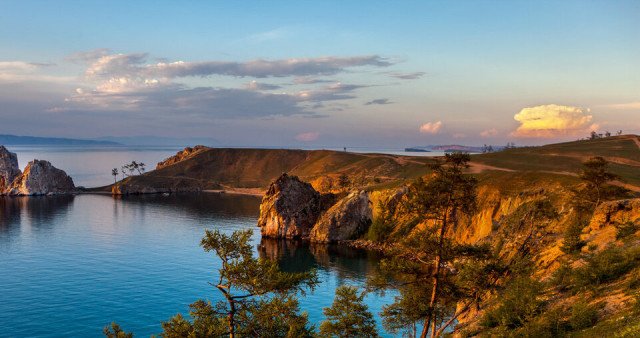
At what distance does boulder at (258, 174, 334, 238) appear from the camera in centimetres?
12019

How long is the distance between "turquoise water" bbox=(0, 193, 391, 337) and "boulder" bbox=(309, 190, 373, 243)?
808 centimetres

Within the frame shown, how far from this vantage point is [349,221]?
371 feet

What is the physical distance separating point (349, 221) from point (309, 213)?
16.6 meters

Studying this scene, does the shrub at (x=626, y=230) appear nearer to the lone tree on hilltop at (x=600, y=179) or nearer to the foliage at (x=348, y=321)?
the foliage at (x=348, y=321)

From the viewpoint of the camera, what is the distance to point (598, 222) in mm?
37844

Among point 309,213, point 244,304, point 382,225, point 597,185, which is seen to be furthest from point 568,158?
point 244,304

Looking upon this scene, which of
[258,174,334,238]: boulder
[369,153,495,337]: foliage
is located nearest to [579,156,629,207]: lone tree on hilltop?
[369,153,495,337]: foliage

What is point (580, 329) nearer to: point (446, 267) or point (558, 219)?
point (558, 219)

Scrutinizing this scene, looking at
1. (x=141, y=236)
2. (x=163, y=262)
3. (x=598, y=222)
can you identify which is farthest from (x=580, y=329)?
(x=141, y=236)

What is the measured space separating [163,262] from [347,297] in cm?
6461

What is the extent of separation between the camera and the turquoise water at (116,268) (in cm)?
5522

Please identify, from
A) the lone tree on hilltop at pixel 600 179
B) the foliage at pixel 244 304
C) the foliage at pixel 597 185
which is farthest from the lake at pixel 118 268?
the lone tree on hilltop at pixel 600 179

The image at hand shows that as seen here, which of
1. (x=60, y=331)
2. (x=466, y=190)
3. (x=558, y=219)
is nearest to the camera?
(x=466, y=190)

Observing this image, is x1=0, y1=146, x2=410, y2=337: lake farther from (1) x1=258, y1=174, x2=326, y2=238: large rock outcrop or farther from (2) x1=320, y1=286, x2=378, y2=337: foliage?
(2) x1=320, y1=286, x2=378, y2=337: foliage
